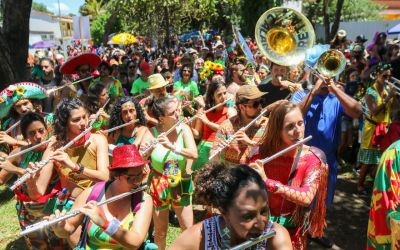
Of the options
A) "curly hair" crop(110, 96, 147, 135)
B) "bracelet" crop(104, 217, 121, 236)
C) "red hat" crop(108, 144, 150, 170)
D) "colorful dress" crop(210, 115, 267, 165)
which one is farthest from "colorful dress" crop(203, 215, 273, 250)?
"curly hair" crop(110, 96, 147, 135)

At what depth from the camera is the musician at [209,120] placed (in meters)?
5.14

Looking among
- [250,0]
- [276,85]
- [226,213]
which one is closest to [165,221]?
[276,85]

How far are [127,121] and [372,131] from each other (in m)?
3.38

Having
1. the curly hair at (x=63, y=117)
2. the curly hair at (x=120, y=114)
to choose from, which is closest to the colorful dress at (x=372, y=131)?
the curly hair at (x=120, y=114)

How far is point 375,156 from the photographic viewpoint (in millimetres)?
5637

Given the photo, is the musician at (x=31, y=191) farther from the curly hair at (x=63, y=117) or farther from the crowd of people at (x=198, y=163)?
the curly hair at (x=63, y=117)

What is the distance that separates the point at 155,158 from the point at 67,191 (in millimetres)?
942

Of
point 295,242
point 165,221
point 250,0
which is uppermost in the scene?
point 250,0

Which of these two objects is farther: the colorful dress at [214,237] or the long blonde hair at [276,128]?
the long blonde hair at [276,128]

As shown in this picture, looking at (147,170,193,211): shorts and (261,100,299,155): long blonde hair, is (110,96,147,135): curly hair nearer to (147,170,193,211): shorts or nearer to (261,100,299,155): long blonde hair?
(147,170,193,211): shorts

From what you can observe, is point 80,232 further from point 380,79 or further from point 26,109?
point 380,79

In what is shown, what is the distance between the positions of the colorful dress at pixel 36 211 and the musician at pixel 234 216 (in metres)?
1.93

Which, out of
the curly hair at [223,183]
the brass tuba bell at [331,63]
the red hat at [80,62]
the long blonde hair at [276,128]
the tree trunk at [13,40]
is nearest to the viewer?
the curly hair at [223,183]

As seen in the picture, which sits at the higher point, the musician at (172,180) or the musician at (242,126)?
the musician at (242,126)
